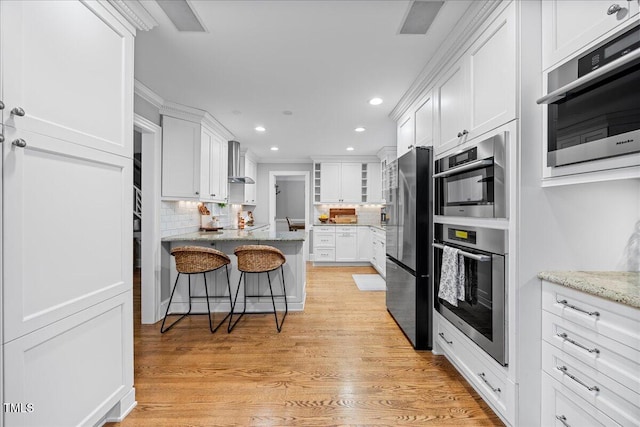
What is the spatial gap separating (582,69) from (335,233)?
5.37 metres

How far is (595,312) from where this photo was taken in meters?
1.23

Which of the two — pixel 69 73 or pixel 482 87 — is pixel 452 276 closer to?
pixel 482 87

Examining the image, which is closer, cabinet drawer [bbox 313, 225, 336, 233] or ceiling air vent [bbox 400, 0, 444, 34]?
ceiling air vent [bbox 400, 0, 444, 34]

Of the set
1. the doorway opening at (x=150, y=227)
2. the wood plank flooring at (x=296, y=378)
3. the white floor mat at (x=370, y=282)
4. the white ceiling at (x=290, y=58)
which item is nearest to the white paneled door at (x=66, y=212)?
the wood plank flooring at (x=296, y=378)

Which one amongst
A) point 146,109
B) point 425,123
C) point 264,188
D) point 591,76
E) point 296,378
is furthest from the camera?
point 264,188

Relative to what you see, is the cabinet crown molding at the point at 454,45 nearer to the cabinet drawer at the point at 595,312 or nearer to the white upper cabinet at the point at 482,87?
the white upper cabinet at the point at 482,87

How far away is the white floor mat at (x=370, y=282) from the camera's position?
4617 millimetres

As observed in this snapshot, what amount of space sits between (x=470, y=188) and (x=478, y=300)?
708 millimetres

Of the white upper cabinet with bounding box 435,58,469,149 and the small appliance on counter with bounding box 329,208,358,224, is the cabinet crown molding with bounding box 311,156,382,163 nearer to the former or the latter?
the small appliance on counter with bounding box 329,208,358,224

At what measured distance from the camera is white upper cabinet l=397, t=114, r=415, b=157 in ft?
10.2

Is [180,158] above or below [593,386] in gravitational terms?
above

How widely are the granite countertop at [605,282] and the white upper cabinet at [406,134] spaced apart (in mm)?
1877

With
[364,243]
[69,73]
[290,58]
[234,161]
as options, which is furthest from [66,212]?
[364,243]

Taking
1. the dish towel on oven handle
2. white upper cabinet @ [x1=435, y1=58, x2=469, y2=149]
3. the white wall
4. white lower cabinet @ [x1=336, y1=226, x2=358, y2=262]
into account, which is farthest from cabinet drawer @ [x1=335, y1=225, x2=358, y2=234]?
the dish towel on oven handle
